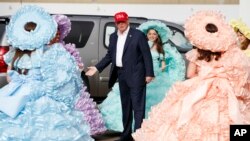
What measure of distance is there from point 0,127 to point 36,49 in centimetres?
93

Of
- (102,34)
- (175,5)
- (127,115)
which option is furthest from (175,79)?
(175,5)

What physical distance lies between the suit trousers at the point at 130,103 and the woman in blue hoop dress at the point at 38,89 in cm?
146

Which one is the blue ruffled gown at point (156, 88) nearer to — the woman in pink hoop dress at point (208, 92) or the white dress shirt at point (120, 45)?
the white dress shirt at point (120, 45)

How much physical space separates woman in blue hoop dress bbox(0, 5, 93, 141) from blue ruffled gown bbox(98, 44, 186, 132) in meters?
2.25

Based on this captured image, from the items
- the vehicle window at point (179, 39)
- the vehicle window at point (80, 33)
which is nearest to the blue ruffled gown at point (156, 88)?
the vehicle window at point (179, 39)

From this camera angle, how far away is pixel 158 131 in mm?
8422

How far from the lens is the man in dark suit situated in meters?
10.1

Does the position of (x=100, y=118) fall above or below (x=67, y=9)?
below

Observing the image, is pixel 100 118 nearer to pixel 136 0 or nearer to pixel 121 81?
pixel 121 81

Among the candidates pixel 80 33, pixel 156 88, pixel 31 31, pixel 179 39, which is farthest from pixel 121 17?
pixel 80 33

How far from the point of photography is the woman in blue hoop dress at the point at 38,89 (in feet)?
27.8

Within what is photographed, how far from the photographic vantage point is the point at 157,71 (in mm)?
11375

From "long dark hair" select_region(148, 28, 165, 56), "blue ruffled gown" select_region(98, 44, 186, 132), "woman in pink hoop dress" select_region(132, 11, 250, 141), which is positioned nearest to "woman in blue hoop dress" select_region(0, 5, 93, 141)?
"woman in pink hoop dress" select_region(132, 11, 250, 141)

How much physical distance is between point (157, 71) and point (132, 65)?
1.26m
